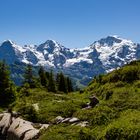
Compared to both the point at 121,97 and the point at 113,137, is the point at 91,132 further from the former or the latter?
the point at 121,97

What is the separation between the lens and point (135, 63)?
4725cm

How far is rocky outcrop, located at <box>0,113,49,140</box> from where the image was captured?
3005cm

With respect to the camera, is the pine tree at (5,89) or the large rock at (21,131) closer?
the large rock at (21,131)

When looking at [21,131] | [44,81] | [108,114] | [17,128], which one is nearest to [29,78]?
[44,81]

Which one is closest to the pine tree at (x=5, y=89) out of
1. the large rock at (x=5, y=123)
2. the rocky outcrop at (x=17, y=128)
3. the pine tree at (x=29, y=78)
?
the large rock at (x=5, y=123)

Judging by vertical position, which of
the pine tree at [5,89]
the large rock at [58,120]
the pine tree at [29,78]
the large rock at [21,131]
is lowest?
the large rock at [21,131]

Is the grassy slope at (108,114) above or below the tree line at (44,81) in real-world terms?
→ below

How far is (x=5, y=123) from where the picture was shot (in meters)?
36.2

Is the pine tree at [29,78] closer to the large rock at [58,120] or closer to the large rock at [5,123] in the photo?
the large rock at [5,123]

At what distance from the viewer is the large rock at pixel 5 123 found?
115ft

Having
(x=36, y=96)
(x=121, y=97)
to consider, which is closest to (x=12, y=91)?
(x=36, y=96)

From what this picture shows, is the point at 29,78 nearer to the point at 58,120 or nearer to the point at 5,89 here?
the point at 5,89

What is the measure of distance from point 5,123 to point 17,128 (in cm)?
390

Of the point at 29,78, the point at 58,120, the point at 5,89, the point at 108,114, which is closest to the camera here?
the point at 108,114
